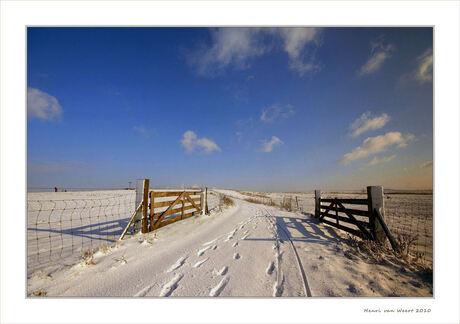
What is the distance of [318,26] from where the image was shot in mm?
3131

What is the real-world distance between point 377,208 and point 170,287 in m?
4.94

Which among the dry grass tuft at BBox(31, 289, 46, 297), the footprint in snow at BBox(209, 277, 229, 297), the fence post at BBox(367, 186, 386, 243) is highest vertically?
the fence post at BBox(367, 186, 386, 243)

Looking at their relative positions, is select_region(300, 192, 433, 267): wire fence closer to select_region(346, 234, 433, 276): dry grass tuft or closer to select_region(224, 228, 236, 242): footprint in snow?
select_region(346, 234, 433, 276): dry grass tuft

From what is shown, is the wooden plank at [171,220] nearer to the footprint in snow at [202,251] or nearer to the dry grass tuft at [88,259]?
the footprint in snow at [202,251]

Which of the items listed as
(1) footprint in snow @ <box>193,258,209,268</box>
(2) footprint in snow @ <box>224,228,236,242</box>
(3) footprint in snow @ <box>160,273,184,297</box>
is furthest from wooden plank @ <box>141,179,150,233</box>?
(3) footprint in snow @ <box>160,273,184,297</box>

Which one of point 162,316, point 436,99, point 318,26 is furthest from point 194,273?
point 436,99

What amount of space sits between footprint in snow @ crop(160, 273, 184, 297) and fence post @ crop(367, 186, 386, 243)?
15.0ft

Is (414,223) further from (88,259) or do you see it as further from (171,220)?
(88,259)

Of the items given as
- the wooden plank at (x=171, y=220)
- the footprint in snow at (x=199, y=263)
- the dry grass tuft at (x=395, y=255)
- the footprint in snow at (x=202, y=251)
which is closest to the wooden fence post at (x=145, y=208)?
the wooden plank at (x=171, y=220)

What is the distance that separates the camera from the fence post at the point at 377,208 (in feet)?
13.7

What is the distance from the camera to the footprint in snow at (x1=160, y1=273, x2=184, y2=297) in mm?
2312

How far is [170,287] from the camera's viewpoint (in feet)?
7.92

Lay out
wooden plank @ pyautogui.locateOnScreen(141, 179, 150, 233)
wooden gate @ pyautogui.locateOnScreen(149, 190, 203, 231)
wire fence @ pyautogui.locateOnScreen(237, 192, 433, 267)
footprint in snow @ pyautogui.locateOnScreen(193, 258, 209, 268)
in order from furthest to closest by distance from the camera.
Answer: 1. wooden gate @ pyautogui.locateOnScreen(149, 190, 203, 231)
2. wooden plank @ pyautogui.locateOnScreen(141, 179, 150, 233)
3. wire fence @ pyautogui.locateOnScreen(237, 192, 433, 267)
4. footprint in snow @ pyautogui.locateOnScreen(193, 258, 209, 268)

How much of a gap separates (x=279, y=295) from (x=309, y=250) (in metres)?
2.01
